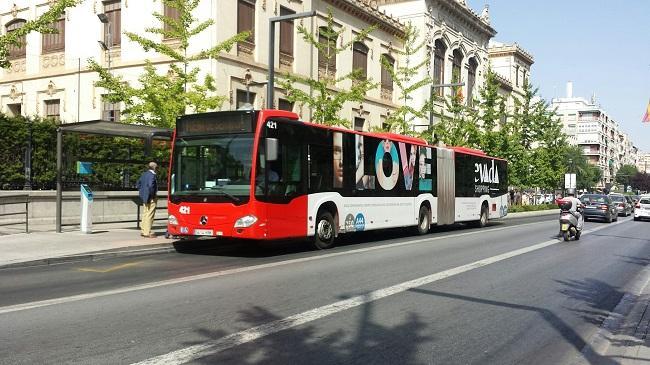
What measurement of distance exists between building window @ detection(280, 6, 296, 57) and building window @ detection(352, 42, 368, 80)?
6421 millimetres

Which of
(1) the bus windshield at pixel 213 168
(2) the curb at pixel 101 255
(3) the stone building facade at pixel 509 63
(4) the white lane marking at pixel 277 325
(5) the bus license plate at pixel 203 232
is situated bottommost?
(4) the white lane marking at pixel 277 325

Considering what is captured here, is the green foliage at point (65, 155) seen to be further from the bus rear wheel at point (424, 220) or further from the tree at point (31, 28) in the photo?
the bus rear wheel at point (424, 220)

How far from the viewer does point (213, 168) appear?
40.4 ft

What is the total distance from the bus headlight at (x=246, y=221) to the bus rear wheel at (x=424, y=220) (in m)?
8.87

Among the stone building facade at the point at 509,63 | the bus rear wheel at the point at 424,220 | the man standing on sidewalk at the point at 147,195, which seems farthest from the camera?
the stone building facade at the point at 509,63

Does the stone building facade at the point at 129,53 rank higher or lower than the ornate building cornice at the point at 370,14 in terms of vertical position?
lower

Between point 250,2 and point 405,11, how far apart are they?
18880mm

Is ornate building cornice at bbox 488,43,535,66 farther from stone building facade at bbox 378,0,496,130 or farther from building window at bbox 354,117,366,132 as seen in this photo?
building window at bbox 354,117,366,132

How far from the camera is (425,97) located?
41750 millimetres

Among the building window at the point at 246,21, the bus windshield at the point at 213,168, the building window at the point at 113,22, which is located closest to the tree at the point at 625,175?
the building window at the point at 246,21

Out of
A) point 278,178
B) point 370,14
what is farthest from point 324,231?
point 370,14

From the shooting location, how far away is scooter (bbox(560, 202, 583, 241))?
59.4 ft

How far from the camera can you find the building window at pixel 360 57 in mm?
35094

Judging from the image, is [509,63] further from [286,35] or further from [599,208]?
[286,35]
